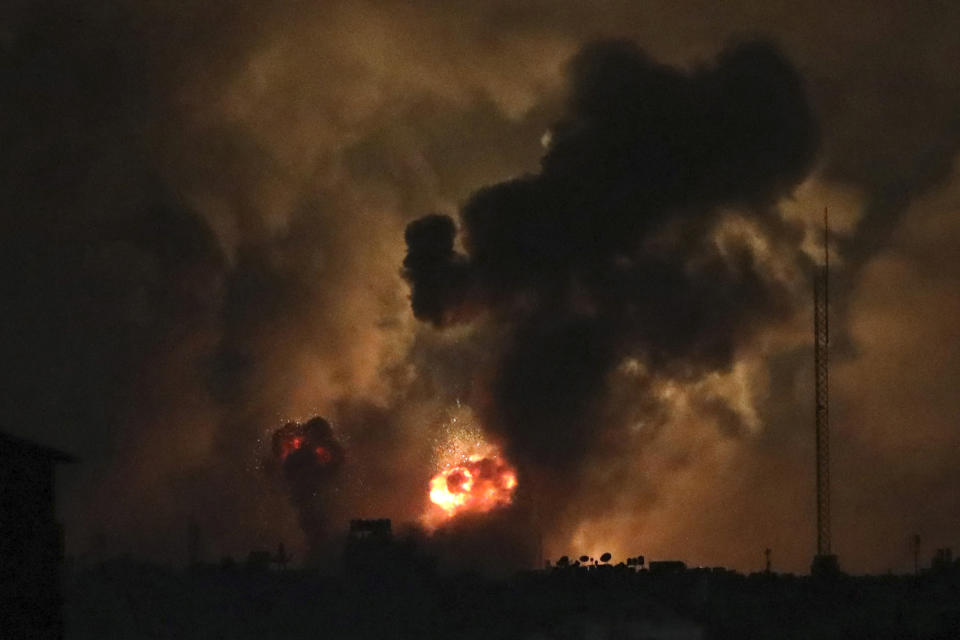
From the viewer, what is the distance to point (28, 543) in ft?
276

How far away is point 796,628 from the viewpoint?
180 meters

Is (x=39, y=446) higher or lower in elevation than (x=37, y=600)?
higher

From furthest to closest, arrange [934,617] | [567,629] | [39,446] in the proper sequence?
[567,629]
[934,617]
[39,446]

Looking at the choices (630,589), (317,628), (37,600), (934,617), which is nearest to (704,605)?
(630,589)

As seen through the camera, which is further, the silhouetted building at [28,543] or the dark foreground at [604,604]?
the dark foreground at [604,604]

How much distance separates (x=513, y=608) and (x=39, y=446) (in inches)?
4560

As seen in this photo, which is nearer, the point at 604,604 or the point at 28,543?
the point at 28,543

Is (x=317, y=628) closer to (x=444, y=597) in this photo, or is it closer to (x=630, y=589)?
(x=444, y=597)

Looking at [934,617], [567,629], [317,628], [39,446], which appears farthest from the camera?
[317,628]

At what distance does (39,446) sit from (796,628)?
112m

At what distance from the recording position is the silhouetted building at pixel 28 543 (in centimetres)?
8256

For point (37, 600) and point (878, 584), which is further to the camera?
point (878, 584)

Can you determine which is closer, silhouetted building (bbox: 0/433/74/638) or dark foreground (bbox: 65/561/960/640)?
silhouetted building (bbox: 0/433/74/638)

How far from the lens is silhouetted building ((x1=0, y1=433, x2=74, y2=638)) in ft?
271
